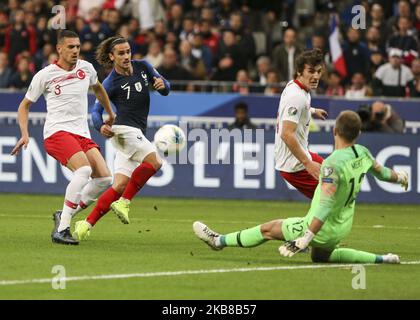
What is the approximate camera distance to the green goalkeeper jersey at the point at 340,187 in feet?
34.4

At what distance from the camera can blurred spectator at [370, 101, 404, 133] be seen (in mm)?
20609

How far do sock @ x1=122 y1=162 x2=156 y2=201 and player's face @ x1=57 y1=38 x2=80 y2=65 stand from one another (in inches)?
62.2

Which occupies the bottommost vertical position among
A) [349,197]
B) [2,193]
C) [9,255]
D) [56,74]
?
[2,193]

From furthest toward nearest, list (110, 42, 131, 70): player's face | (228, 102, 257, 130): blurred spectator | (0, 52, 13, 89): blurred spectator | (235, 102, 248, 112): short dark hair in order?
(0, 52, 13, 89): blurred spectator < (235, 102, 248, 112): short dark hair < (228, 102, 257, 130): blurred spectator < (110, 42, 131, 70): player's face

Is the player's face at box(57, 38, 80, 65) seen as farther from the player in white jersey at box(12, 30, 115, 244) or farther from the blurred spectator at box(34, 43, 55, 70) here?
the blurred spectator at box(34, 43, 55, 70)

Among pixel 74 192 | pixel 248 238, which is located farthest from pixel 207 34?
pixel 248 238

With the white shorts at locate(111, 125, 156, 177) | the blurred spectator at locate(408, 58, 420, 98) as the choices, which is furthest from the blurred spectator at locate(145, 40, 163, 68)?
the white shorts at locate(111, 125, 156, 177)

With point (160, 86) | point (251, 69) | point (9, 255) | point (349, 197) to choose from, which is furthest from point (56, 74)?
point (251, 69)

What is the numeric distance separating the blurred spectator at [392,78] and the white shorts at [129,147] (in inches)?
375

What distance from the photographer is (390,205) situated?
19391 millimetres

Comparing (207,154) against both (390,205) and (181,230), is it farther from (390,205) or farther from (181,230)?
(181,230)

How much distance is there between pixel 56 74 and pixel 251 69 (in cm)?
1225

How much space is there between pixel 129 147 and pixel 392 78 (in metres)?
9.73

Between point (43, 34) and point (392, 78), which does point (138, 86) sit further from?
point (43, 34)
